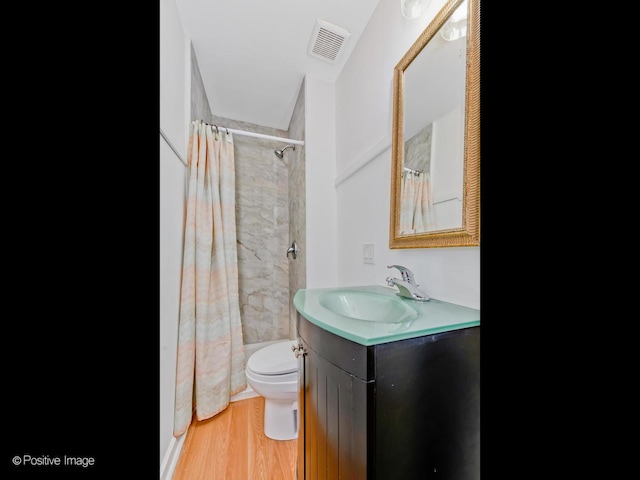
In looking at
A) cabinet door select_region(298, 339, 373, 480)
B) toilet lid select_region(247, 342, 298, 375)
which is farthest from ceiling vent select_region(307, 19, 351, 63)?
toilet lid select_region(247, 342, 298, 375)

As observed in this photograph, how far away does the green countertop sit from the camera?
0.56 meters

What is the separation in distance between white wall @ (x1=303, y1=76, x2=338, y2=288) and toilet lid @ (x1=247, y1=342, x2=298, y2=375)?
46cm

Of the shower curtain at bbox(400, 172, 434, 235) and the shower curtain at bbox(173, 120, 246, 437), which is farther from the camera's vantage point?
the shower curtain at bbox(173, 120, 246, 437)

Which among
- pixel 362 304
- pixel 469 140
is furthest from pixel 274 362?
pixel 469 140

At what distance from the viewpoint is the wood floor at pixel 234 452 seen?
1.13 metres

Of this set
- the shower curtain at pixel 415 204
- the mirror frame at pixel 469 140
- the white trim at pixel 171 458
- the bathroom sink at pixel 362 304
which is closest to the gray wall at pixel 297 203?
the bathroom sink at pixel 362 304

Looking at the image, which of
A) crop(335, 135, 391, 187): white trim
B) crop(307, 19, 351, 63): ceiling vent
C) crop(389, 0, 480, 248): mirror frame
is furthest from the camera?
crop(307, 19, 351, 63): ceiling vent

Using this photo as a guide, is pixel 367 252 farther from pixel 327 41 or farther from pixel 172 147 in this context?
pixel 327 41

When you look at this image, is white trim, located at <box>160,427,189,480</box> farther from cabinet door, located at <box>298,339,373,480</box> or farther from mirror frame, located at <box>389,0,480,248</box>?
mirror frame, located at <box>389,0,480,248</box>
